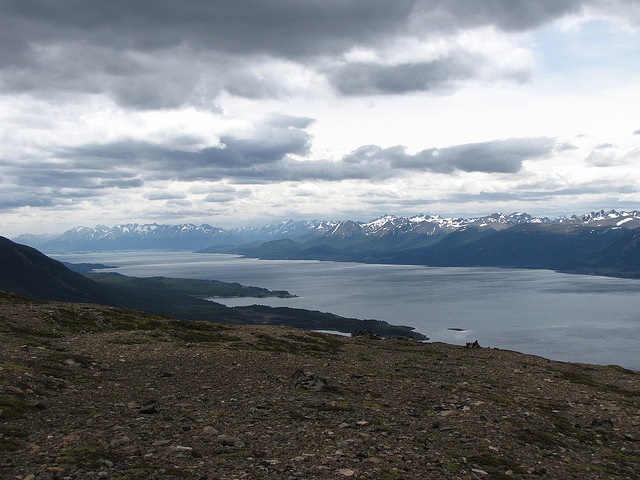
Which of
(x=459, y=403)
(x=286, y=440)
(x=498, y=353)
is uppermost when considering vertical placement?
(x=286, y=440)

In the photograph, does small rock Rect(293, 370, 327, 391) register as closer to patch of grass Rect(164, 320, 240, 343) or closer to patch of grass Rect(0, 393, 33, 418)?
patch of grass Rect(0, 393, 33, 418)

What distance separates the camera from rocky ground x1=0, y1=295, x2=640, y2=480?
14.3m

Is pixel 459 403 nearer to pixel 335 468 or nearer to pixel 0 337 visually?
pixel 335 468

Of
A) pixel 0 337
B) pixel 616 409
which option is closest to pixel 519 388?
pixel 616 409

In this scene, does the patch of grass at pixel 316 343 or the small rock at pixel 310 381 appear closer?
the small rock at pixel 310 381

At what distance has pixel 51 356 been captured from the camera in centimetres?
2875

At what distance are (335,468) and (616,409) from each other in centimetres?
2456

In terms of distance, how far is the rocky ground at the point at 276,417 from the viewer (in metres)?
14.3

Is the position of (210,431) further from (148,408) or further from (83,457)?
(83,457)

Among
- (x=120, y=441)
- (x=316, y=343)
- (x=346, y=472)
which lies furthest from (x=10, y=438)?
(x=316, y=343)

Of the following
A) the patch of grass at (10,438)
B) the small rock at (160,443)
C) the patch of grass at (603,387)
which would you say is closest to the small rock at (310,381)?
A: the small rock at (160,443)

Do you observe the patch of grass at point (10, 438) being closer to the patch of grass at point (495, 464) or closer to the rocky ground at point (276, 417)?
the rocky ground at point (276, 417)

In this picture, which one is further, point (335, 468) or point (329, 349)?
point (329, 349)

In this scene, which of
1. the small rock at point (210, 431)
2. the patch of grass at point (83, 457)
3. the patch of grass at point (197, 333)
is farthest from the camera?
the patch of grass at point (197, 333)
